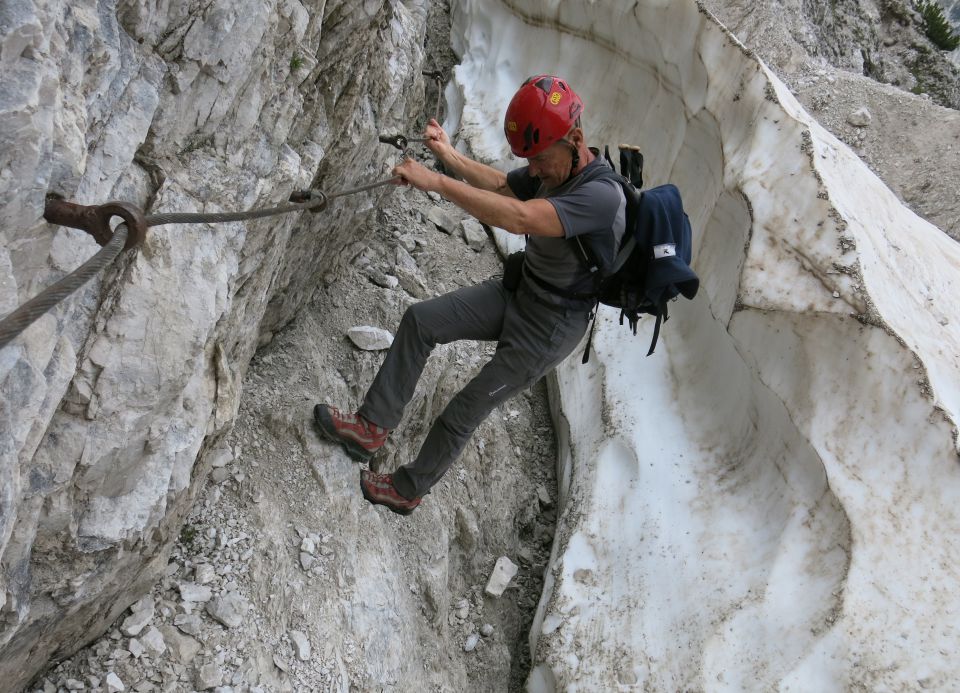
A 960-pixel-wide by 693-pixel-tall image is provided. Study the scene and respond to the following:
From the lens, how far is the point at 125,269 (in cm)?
309

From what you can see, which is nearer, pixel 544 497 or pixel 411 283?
pixel 544 497

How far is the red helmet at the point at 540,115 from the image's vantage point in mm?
3961

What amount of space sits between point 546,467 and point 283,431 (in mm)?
2731

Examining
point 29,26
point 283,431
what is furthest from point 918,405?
point 29,26

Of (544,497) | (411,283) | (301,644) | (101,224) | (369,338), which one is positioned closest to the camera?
(101,224)

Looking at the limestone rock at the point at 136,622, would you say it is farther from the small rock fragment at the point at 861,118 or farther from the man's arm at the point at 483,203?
the small rock fragment at the point at 861,118

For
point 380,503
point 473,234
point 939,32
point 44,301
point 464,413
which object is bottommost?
point 380,503

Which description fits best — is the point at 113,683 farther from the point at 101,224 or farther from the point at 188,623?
the point at 101,224

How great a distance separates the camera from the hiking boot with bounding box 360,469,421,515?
505cm

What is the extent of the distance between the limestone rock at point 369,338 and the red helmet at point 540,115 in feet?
7.54

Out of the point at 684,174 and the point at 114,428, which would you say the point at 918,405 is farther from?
the point at 114,428

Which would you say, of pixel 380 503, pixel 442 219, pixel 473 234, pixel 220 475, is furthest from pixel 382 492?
pixel 473 234

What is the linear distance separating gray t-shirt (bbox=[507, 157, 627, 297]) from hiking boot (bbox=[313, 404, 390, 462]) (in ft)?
4.78

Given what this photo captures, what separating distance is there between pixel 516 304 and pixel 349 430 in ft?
4.57
